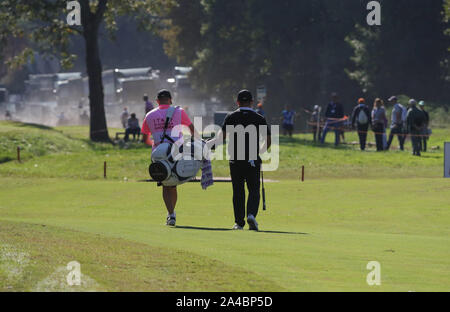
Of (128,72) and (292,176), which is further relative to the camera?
(128,72)

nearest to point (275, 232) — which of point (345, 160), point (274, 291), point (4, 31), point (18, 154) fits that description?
point (274, 291)

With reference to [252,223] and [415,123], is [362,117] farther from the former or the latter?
[252,223]

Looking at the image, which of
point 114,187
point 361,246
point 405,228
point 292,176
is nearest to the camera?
point 361,246

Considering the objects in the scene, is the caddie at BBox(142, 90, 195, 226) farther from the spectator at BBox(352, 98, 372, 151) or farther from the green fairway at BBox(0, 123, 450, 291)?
the spectator at BBox(352, 98, 372, 151)

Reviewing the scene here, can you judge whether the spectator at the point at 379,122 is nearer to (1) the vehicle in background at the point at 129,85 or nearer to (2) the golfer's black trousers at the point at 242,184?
(2) the golfer's black trousers at the point at 242,184

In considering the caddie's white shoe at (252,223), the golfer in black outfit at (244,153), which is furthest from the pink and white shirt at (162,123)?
the caddie's white shoe at (252,223)

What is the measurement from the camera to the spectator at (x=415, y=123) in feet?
117

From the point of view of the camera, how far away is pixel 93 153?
38.1 metres

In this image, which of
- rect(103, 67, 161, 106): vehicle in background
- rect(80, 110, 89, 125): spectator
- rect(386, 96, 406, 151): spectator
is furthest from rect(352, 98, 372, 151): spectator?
rect(80, 110, 89, 125): spectator

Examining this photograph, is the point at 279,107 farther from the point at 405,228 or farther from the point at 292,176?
the point at 405,228

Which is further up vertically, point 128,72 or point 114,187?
point 128,72

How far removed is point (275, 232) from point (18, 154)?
2283 centimetres

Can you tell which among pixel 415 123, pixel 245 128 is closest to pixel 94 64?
pixel 415 123

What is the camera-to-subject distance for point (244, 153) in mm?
14180
